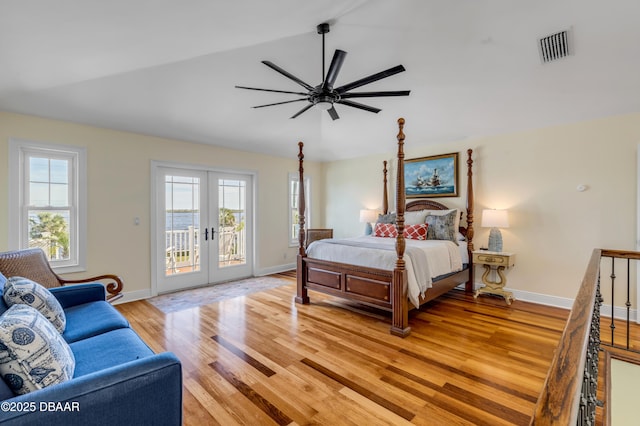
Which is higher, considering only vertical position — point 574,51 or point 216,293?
point 574,51

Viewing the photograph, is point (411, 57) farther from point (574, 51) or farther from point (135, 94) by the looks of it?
point (135, 94)

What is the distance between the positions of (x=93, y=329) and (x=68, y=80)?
258 centimetres

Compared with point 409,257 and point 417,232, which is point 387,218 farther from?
point 409,257

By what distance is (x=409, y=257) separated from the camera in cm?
338

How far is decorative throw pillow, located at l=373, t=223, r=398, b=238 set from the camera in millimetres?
4824

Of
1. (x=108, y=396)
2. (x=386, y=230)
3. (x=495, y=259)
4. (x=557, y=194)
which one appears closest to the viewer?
(x=108, y=396)

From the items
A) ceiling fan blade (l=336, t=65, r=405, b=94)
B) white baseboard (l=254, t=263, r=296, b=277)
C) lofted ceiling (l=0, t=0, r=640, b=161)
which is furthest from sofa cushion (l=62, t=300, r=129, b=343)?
white baseboard (l=254, t=263, r=296, b=277)

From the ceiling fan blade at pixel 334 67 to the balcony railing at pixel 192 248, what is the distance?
3.59 meters

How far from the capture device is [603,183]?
3.67 metres

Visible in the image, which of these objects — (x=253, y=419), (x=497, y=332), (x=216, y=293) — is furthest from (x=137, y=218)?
(x=497, y=332)

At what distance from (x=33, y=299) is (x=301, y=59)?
304 cm

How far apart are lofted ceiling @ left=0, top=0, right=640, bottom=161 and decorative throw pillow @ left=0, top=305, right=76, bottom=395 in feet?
6.94

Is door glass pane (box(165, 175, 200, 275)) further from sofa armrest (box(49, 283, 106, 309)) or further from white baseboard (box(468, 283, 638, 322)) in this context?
white baseboard (box(468, 283, 638, 322))

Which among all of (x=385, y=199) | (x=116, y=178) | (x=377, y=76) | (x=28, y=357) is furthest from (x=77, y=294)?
(x=385, y=199)
